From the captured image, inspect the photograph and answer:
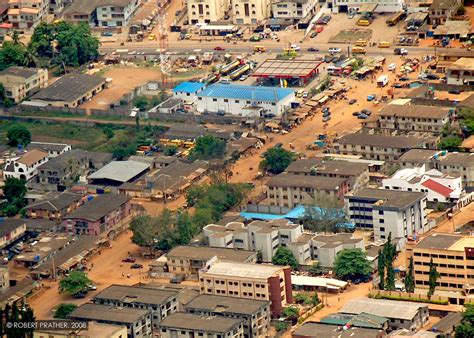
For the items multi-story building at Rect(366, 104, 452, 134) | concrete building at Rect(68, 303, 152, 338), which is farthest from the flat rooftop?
concrete building at Rect(68, 303, 152, 338)

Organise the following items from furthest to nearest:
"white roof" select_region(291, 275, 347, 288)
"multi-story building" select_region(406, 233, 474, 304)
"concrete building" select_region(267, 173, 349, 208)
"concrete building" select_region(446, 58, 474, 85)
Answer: "concrete building" select_region(446, 58, 474, 85) → "concrete building" select_region(267, 173, 349, 208) → "white roof" select_region(291, 275, 347, 288) → "multi-story building" select_region(406, 233, 474, 304)

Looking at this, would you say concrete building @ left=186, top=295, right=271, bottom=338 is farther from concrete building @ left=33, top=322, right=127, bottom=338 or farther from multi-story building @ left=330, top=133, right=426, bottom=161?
multi-story building @ left=330, top=133, right=426, bottom=161

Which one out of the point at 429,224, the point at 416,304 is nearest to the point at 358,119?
the point at 429,224

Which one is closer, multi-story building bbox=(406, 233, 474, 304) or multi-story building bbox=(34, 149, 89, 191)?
multi-story building bbox=(406, 233, 474, 304)

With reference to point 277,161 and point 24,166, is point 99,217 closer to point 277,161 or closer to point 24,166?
point 24,166

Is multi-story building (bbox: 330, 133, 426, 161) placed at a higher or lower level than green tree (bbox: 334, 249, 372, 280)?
higher

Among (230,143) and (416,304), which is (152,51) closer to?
(230,143)
